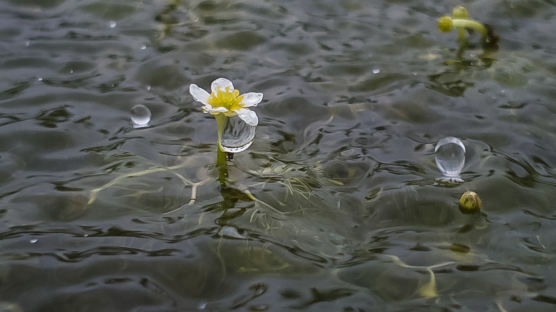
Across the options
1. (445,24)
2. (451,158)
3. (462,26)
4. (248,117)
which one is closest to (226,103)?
(248,117)

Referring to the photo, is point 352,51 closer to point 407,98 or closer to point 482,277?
point 407,98

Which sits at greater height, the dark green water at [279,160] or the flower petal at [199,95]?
the flower petal at [199,95]

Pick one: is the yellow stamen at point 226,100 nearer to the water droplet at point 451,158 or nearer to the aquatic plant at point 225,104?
the aquatic plant at point 225,104

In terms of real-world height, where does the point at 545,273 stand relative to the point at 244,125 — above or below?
below

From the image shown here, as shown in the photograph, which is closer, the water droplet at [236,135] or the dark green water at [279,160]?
the dark green water at [279,160]

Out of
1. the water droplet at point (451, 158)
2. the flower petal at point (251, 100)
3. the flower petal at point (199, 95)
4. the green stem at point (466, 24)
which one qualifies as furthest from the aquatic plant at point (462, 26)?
the flower petal at point (199, 95)

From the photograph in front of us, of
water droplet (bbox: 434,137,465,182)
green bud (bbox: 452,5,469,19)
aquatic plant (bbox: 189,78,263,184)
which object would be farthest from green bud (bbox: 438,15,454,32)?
aquatic plant (bbox: 189,78,263,184)

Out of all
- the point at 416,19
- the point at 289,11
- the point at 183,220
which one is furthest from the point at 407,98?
the point at 183,220

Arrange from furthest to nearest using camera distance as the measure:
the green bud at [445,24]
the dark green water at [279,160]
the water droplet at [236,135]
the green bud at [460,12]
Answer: the green bud at [460,12], the green bud at [445,24], the water droplet at [236,135], the dark green water at [279,160]

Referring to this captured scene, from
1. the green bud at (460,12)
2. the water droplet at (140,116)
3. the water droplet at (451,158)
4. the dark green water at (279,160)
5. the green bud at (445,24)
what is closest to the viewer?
the dark green water at (279,160)
